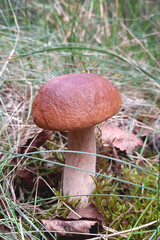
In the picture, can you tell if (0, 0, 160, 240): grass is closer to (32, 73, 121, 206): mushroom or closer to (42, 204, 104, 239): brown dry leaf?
(42, 204, 104, 239): brown dry leaf

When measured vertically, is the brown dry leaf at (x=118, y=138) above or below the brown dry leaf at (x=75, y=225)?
above

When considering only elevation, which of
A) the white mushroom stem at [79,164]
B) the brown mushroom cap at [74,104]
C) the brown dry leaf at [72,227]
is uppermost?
the brown mushroom cap at [74,104]

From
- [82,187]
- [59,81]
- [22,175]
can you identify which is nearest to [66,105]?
[59,81]

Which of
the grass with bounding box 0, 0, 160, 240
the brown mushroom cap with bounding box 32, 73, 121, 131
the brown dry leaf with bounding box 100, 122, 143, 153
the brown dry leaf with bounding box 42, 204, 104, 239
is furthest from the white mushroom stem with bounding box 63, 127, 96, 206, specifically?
the brown dry leaf with bounding box 100, 122, 143, 153

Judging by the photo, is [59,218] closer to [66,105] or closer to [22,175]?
[22,175]

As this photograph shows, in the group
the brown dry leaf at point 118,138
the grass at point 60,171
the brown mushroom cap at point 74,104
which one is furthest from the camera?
the brown dry leaf at point 118,138

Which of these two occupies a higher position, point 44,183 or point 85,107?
point 85,107

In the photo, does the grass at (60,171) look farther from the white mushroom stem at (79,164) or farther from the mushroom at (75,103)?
the mushroom at (75,103)

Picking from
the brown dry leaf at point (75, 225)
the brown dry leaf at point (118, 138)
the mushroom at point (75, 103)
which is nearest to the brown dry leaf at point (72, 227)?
the brown dry leaf at point (75, 225)
